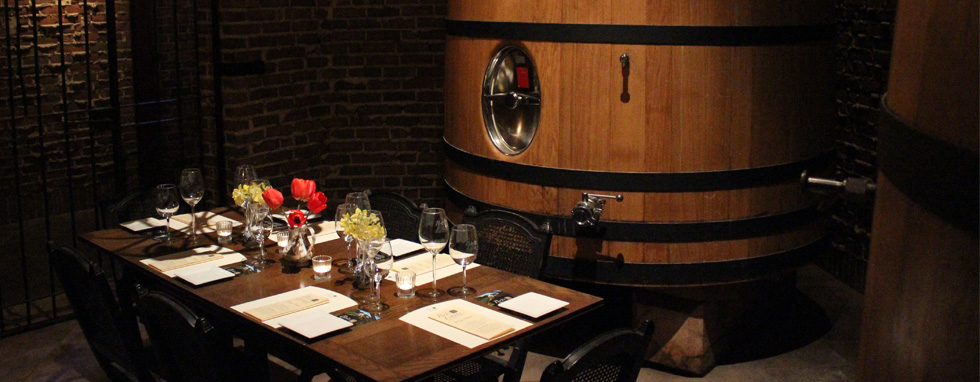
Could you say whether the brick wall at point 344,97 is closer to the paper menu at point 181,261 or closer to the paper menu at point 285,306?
the paper menu at point 181,261

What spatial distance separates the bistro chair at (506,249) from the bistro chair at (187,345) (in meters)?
0.92

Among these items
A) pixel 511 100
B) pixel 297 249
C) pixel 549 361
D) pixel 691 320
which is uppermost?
pixel 511 100

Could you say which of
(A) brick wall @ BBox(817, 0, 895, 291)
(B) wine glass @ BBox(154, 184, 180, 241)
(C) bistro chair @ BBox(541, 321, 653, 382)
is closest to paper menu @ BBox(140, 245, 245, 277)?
(B) wine glass @ BBox(154, 184, 180, 241)

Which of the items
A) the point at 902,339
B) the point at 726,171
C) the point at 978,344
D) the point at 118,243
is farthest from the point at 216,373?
the point at 726,171

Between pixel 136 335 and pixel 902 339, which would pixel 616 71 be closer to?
pixel 136 335

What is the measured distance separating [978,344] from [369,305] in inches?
84.8

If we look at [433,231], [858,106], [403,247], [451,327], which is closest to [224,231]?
[403,247]

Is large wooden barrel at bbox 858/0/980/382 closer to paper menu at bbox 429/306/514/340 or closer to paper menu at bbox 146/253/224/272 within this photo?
paper menu at bbox 429/306/514/340

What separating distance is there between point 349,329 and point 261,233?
0.95 meters

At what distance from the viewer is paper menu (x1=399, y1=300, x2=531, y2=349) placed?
9.14 ft

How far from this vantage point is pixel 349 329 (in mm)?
2877

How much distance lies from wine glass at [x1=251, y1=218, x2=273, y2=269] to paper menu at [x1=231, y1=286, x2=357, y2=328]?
0.38m

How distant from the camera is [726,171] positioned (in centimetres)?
412

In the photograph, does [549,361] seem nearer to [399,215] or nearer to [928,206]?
[399,215]
